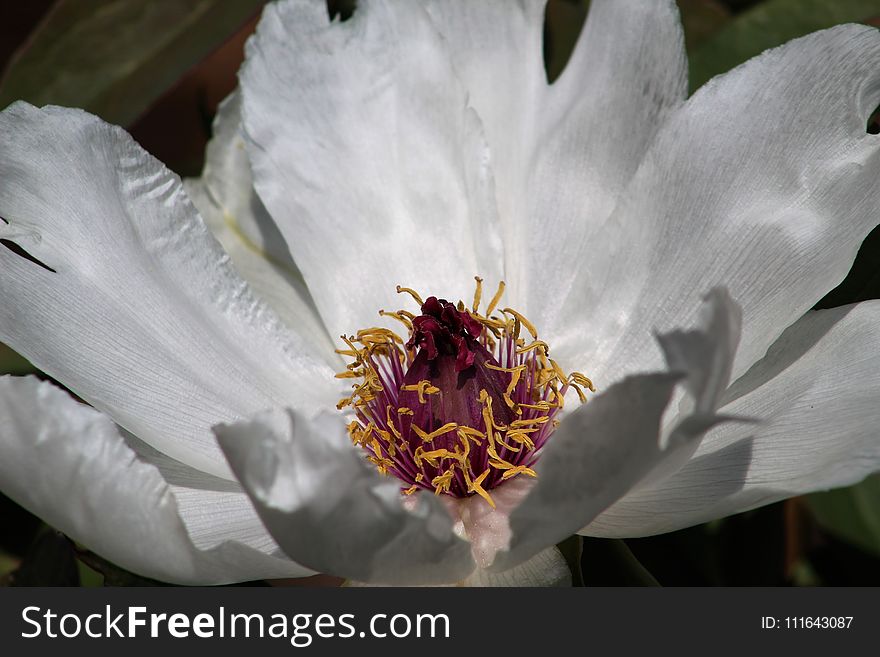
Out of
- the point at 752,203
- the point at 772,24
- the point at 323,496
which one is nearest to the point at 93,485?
the point at 323,496

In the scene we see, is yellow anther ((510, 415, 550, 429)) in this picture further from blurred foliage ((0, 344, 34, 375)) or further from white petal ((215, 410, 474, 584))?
blurred foliage ((0, 344, 34, 375))

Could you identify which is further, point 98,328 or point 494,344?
point 494,344

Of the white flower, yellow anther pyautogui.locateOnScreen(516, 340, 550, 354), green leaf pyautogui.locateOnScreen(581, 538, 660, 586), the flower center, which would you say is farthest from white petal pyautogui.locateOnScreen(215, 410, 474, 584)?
yellow anther pyautogui.locateOnScreen(516, 340, 550, 354)

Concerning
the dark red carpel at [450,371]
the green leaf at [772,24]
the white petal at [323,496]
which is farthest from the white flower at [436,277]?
the green leaf at [772,24]

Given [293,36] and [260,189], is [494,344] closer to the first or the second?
[260,189]

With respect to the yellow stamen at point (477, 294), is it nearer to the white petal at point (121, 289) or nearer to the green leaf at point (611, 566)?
the white petal at point (121, 289)

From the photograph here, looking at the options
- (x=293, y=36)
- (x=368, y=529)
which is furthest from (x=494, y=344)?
(x=368, y=529)
